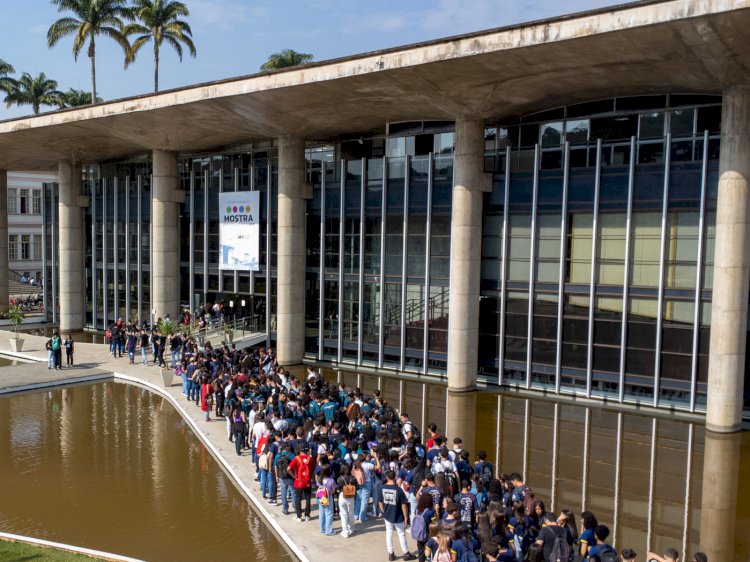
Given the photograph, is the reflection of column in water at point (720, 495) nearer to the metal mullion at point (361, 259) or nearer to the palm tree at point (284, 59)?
the metal mullion at point (361, 259)

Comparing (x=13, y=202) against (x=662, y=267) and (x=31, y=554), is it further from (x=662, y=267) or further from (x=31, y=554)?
(x=31, y=554)

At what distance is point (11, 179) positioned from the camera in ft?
200

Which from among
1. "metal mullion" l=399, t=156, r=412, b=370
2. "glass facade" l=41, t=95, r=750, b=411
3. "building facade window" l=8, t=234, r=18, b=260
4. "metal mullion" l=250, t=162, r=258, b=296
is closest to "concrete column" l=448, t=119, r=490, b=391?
"glass facade" l=41, t=95, r=750, b=411

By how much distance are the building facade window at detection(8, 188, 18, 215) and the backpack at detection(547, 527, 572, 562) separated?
64.3 meters

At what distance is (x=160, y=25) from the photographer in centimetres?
4809

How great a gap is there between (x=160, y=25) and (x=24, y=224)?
2635 cm

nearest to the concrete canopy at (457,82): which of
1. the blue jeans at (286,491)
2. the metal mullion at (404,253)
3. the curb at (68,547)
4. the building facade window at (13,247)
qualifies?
the metal mullion at (404,253)

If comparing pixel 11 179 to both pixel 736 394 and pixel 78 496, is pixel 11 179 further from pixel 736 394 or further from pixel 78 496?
pixel 736 394

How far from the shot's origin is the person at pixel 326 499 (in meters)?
12.1

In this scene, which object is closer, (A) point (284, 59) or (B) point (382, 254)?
(B) point (382, 254)

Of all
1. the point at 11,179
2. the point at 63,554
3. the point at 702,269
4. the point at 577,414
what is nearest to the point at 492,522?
the point at 63,554

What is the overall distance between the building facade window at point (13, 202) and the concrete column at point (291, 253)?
42326 millimetres

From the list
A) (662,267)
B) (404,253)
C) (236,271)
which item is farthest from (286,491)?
(236,271)

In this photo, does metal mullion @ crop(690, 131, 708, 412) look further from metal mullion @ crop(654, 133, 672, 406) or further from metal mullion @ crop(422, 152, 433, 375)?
metal mullion @ crop(422, 152, 433, 375)
